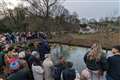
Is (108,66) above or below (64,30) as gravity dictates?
above

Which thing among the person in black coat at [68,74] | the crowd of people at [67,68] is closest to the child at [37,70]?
the crowd of people at [67,68]

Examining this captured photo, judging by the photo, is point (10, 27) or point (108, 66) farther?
point (10, 27)

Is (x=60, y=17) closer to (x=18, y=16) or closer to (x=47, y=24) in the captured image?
(x=47, y=24)

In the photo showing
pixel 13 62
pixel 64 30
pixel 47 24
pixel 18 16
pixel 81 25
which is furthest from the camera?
pixel 81 25

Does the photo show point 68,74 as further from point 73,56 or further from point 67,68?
point 73,56

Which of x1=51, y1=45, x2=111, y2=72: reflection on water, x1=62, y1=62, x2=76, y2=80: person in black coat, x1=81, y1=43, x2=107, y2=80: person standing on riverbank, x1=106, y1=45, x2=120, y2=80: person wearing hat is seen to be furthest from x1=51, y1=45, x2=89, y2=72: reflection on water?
x1=106, y1=45, x2=120, y2=80: person wearing hat

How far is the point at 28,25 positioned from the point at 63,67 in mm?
37851

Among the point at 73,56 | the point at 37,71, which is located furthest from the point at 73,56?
the point at 37,71

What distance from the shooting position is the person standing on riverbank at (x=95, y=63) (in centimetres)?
722

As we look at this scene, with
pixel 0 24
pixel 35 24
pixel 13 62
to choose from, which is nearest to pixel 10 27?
pixel 0 24

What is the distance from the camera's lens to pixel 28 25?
45.5m

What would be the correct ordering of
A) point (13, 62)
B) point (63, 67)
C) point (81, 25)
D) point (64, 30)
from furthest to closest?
point (81, 25) < point (64, 30) < point (13, 62) < point (63, 67)

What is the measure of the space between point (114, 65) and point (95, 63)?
677 mm

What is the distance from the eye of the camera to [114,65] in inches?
265
